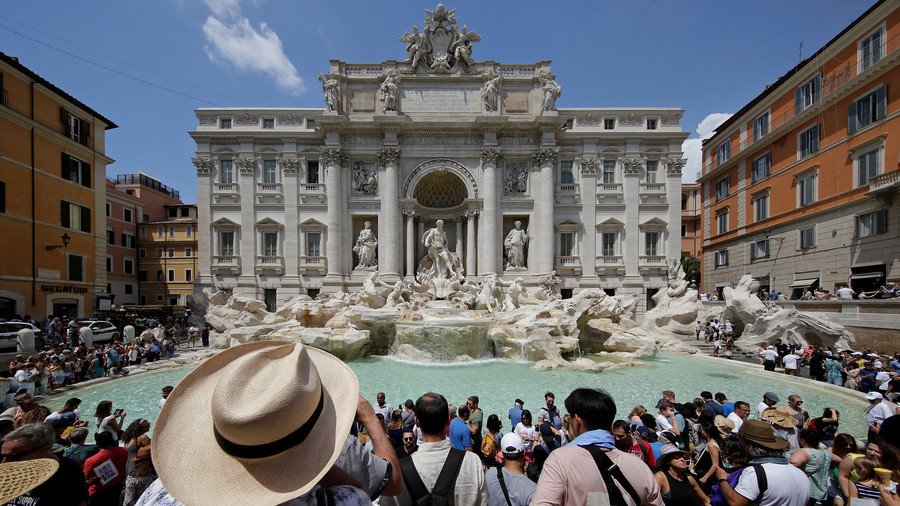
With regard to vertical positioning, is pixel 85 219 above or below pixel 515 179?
below

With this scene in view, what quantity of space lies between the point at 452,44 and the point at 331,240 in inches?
569

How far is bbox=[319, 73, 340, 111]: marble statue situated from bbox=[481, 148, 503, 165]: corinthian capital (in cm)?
949

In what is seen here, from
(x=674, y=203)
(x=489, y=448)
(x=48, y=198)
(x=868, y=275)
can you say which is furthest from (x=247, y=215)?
(x=868, y=275)

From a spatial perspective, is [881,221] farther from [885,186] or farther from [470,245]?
[470,245]

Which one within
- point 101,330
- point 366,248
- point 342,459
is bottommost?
point 101,330

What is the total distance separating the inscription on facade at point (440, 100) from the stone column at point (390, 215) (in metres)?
3.20

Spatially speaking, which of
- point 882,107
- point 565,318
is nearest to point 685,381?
point 565,318

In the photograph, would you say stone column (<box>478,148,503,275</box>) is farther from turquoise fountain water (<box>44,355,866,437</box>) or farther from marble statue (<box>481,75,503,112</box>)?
turquoise fountain water (<box>44,355,866,437</box>)

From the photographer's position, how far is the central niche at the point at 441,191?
24297 millimetres

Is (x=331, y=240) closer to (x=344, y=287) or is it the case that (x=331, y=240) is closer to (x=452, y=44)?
(x=344, y=287)

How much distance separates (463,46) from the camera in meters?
23.3

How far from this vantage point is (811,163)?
65.4 feet

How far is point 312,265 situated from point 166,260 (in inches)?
761

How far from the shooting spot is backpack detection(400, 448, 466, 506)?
6.58ft
